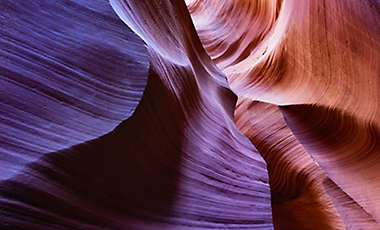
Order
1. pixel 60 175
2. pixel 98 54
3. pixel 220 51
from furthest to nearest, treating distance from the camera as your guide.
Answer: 1. pixel 220 51
2. pixel 98 54
3. pixel 60 175

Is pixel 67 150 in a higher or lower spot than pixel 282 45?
lower

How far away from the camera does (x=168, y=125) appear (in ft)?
3.15

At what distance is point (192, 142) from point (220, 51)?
2246mm

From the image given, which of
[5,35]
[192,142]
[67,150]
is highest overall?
[5,35]

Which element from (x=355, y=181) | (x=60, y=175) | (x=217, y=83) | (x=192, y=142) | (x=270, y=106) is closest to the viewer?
(x=60, y=175)

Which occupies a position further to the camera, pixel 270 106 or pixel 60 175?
pixel 270 106

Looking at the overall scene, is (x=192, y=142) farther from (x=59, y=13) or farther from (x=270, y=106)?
(x=270, y=106)

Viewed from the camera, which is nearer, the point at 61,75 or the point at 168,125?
the point at 61,75

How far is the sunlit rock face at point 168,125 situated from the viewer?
62 centimetres

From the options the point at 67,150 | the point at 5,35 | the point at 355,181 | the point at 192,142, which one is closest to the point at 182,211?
the point at 192,142

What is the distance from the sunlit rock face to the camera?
62cm

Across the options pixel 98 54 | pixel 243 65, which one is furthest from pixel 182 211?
pixel 243 65

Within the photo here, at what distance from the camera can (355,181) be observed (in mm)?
1967

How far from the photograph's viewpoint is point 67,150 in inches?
24.7
